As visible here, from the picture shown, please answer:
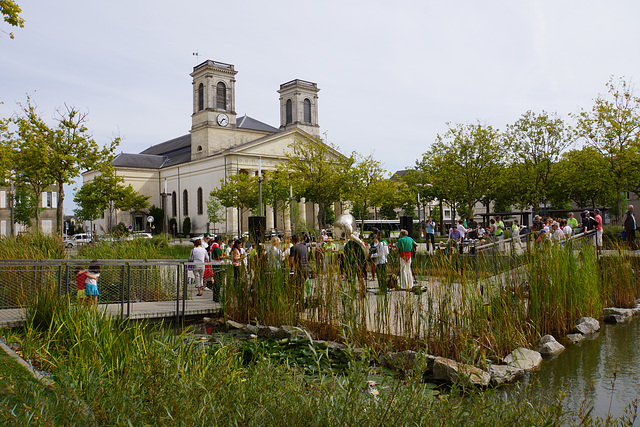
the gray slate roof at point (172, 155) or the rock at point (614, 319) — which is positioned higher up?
the gray slate roof at point (172, 155)

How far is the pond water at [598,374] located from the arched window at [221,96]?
53857 mm

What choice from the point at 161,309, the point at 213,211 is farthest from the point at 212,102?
the point at 161,309

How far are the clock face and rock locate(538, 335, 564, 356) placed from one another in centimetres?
5342

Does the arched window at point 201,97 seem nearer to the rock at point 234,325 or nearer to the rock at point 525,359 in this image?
the rock at point 234,325

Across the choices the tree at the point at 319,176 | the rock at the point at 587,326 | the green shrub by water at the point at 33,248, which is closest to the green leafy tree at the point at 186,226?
the tree at the point at 319,176

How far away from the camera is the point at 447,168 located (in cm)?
3712

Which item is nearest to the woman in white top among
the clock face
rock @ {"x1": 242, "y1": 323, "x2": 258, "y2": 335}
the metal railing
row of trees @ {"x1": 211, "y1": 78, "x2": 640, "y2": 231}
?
the metal railing

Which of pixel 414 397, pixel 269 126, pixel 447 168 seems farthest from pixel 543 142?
pixel 269 126

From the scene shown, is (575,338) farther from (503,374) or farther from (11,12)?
(11,12)

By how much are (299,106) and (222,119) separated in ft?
32.7

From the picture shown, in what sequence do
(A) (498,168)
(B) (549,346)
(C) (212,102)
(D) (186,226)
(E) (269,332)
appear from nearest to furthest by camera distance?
(B) (549,346), (E) (269,332), (A) (498,168), (C) (212,102), (D) (186,226)

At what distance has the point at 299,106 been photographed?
63.0 m

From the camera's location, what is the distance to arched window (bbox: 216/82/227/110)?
5797 cm

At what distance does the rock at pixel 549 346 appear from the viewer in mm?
7424
